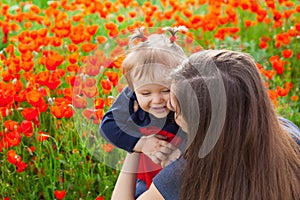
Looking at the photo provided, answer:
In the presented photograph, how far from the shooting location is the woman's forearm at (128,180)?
2.35m

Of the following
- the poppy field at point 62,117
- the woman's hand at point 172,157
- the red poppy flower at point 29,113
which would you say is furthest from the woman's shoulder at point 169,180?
the red poppy flower at point 29,113

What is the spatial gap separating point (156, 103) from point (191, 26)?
1720mm

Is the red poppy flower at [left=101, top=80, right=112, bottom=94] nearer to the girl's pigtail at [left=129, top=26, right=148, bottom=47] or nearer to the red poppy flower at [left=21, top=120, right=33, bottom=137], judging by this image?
the red poppy flower at [left=21, top=120, right=33, bottom=137]

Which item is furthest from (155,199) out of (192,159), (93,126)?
(93,126)

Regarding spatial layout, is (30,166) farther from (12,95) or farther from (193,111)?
(193,111)

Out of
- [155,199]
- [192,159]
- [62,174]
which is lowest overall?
[62,174]

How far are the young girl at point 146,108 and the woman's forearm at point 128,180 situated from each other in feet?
0.10

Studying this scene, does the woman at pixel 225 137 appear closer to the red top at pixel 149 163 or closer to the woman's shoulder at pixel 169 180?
the woman's shoulder at pixel 169 180

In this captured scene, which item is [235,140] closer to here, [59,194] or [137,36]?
[137,36]

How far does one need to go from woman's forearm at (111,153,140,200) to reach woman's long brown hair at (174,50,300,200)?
31 centimetres

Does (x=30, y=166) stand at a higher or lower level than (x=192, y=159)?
lower

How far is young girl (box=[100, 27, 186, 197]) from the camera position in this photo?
2158mm

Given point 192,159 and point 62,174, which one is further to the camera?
point 62,174

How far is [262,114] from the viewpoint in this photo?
203 centimetres
